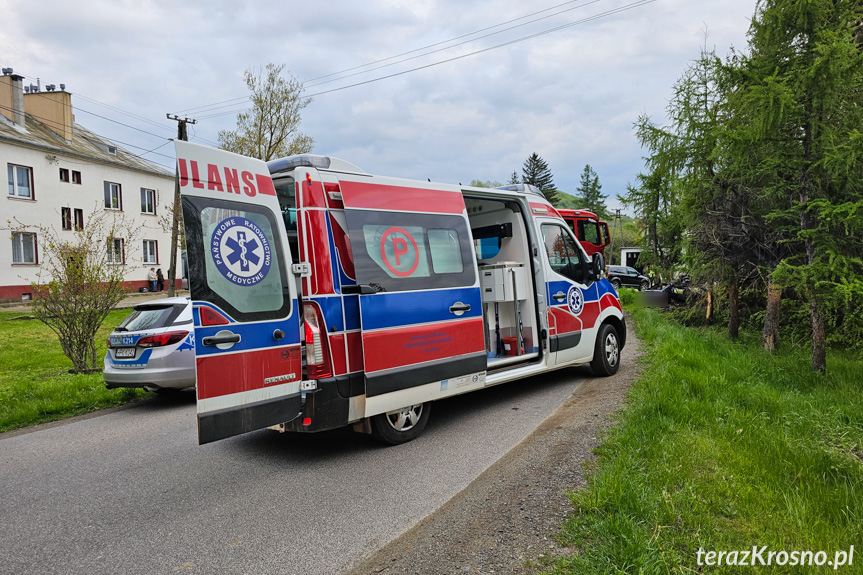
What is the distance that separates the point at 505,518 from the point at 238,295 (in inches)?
102

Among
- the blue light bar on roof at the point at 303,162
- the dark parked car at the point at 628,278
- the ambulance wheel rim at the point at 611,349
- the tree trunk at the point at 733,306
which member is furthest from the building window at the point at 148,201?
the blue light bar on roof at the point at 303,162

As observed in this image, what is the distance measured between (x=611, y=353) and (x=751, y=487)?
15.0 feet

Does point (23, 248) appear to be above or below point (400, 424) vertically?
above

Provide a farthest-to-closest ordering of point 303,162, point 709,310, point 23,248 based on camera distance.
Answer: point 23,248 → point 709,310 → point 303,162

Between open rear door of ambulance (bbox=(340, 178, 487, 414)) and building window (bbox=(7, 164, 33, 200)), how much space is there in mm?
29823

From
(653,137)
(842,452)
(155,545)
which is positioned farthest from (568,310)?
(653,137)

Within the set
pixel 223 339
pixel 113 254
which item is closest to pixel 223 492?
pixel 223 339

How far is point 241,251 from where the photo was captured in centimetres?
445

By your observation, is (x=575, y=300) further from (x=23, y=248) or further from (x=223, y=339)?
(x=23, y=248)

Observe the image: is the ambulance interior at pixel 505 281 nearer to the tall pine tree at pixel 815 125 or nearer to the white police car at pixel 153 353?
the white police car at pixel 153 353

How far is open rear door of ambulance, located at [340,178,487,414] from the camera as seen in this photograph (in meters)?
5.07

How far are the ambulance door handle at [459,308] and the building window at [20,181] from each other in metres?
30.1

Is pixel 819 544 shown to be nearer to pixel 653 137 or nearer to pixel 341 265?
pixel 341 265

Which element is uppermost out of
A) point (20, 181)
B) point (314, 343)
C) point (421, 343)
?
point (20, 181)
